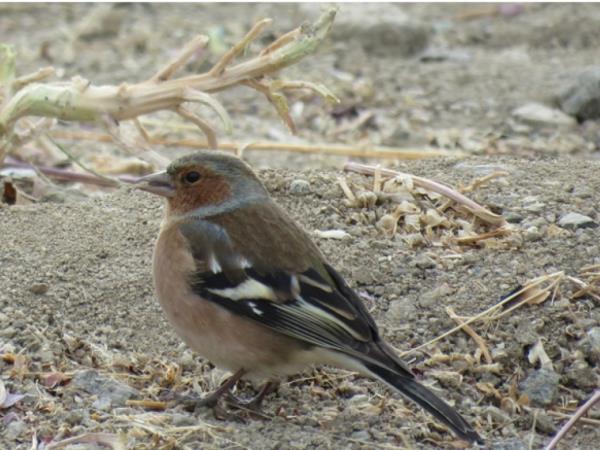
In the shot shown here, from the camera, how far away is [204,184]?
16.9 ft

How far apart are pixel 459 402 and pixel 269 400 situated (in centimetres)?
A: 71

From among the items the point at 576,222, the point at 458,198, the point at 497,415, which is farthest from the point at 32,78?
the point at 497,415

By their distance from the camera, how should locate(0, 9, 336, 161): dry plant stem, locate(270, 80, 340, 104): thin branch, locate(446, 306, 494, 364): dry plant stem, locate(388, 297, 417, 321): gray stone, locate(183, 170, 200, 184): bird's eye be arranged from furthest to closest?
locate(0, 9, 336, 161): dry plant stem
locate(270, 80, 340, 104): thin branch
locate(388, 297, 417, 321): gray stone
locate(183, 170, 200, 184): bird's eye
locate(446, 306, 494, 364): dry plant stem

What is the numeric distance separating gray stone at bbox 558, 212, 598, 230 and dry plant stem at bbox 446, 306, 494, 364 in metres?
0.77

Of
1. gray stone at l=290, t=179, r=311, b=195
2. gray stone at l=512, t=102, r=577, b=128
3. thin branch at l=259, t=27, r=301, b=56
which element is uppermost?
thin branch at l=259, t=27, r=301, b=56

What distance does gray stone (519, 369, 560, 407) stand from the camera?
4.89 meters

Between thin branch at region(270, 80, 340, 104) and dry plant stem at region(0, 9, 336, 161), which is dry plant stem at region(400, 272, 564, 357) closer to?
thin branch at region(270, 80, 340, 104)

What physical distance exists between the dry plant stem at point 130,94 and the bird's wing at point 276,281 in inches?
55.3

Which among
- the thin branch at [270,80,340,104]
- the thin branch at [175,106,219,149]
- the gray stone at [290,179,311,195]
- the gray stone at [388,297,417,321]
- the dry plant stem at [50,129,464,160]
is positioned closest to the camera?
the gray stone at [388,297,417,321]

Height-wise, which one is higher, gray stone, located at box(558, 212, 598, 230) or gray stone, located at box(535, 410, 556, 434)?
gray stone, located at box(558, 212, 598, 230)

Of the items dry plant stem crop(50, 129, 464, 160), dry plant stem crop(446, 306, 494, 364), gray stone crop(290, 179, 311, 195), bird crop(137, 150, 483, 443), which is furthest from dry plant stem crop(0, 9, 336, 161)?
dry plant stem crop(446, 306, 494, 364)

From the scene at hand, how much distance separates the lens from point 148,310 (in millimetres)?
5395

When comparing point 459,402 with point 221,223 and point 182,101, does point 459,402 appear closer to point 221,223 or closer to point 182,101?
point 221,223

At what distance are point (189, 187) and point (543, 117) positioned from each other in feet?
13.9
